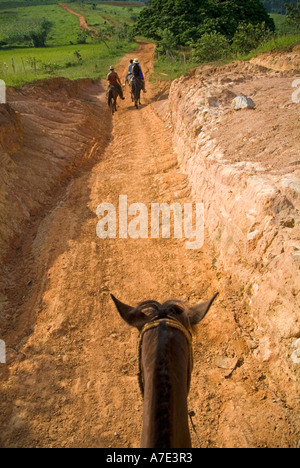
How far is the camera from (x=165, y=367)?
2.10 meters

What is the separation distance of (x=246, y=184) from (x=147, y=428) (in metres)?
3.89

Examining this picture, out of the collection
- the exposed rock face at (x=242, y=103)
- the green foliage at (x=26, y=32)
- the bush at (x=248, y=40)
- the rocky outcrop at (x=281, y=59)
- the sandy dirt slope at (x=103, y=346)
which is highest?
the green foliage at (x=26, y=32)

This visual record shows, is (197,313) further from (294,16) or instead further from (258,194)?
(294,16)

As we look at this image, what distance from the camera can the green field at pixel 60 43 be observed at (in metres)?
21.0

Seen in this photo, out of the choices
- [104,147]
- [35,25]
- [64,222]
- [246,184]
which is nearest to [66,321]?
[64,222]

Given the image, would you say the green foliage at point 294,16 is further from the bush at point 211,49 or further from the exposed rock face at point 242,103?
the exposed rock face at point 242,103

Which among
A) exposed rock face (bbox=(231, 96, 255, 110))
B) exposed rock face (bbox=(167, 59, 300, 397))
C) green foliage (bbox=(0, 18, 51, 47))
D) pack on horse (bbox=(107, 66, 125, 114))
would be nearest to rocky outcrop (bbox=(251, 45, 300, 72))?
exposed rock face (bbox=(167, 59, 300, 397))

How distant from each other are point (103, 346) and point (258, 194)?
3115mm

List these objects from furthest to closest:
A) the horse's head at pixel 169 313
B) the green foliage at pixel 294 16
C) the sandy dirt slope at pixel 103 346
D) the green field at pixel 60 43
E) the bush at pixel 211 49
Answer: the green field at pixel 60 43, the bush at pixel 211 49, the green foliage at pixel 294 16, the sandy dirt slope at pixel 103 346, the horse's head at pixel 169 313

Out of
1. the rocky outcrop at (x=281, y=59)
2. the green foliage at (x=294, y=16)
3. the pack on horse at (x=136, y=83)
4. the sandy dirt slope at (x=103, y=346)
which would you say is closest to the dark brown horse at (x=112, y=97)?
the pack on horse at (x=136, y=83)

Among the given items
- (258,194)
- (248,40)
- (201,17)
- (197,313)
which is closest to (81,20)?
(201,17)

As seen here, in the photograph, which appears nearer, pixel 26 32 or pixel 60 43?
pixel 60 43

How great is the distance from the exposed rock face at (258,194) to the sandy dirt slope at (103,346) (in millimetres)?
368

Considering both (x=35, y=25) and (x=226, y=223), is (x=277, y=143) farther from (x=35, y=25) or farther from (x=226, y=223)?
(x=35, y=25)
